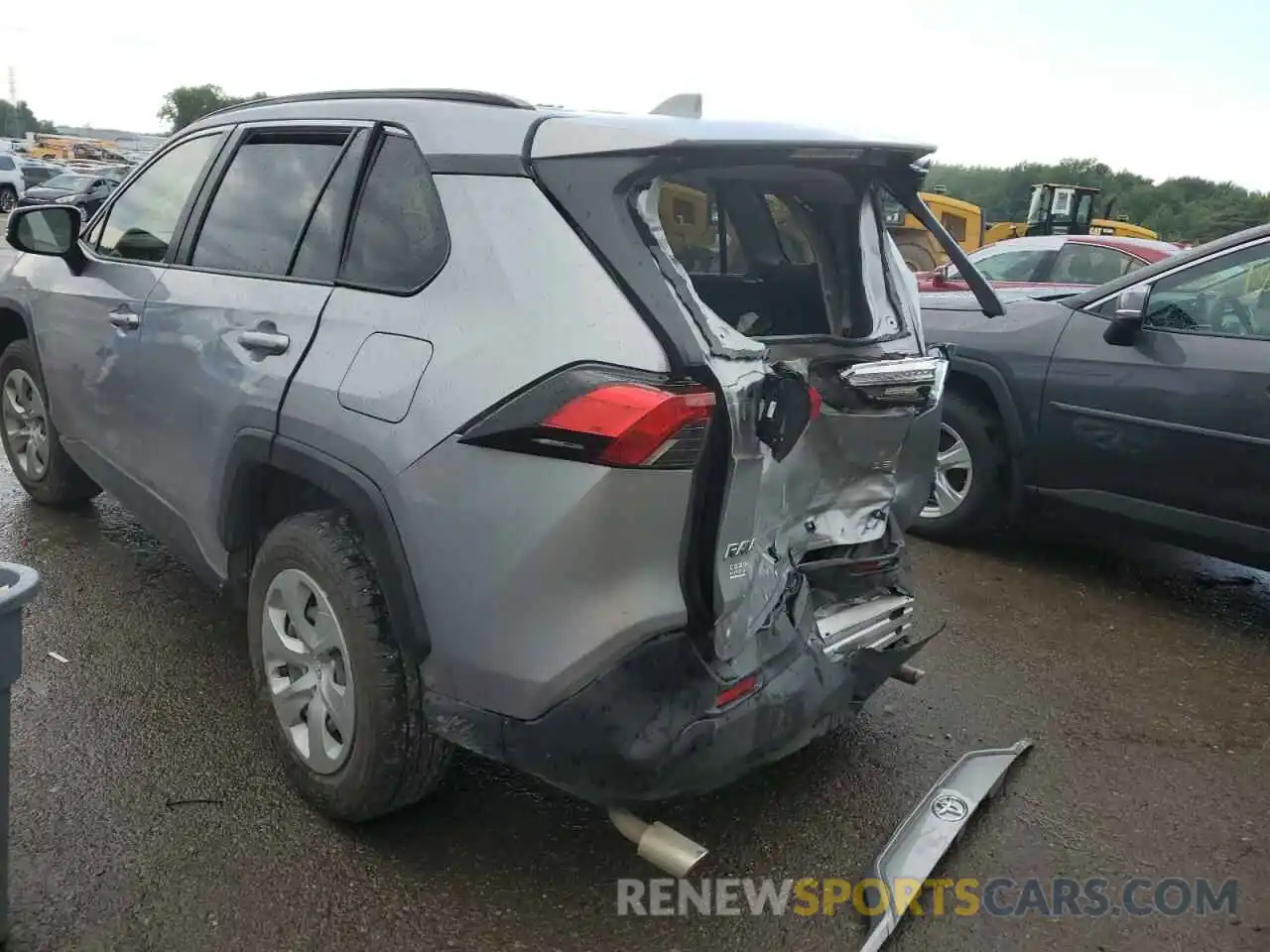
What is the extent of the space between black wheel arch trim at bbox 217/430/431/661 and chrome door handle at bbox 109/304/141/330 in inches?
36.7

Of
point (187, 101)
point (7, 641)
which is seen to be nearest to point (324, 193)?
point (7, 641)

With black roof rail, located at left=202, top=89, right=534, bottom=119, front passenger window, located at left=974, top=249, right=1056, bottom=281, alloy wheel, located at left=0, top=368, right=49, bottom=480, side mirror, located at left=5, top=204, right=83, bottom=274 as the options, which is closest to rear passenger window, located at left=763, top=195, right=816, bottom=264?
black roof rail, located at left=202, top=89, right=534, bottom=119

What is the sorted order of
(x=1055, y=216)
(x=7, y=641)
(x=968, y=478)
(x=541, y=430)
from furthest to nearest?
(x=1055, y=216) → (x=968, y=478) → (x=541, y=430) → (x=7, y=641)

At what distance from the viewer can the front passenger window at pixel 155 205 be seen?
3.54 m

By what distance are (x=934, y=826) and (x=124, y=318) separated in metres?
2.98

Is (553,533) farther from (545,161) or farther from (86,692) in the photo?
(86,692)

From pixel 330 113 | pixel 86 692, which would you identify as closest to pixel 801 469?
pixel 330 113

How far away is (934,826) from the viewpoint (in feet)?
9.22

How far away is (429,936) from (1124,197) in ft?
136

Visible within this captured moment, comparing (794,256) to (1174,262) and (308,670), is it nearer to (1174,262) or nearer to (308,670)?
(308,670)

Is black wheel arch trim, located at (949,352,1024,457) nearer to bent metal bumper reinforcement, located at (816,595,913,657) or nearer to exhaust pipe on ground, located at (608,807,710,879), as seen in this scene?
bent metal bumper reinforcement, located at (816,595,913,657)

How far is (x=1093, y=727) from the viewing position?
353 cm

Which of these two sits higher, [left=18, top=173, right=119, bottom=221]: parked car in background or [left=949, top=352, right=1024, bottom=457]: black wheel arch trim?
[left=949, top=352, right=1024, bottom=457]: black wheel arch trim

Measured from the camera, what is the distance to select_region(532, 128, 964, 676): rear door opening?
2.23 m
